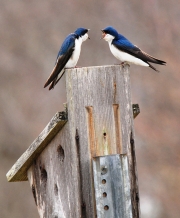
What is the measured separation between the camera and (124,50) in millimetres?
4051

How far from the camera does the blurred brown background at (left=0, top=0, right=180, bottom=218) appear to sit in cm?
926

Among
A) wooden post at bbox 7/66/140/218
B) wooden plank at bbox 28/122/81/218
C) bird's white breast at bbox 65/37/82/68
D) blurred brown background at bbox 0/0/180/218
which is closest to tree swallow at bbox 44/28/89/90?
bird's white breast at bbox 65/37/82/68

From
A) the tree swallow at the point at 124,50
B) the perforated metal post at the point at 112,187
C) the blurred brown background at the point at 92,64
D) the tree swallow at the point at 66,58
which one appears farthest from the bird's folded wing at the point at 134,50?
the blurred brown background at the point at 92,64

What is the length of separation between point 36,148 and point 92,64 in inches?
207

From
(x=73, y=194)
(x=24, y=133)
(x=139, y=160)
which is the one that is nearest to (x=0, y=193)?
(x=24, y=133)

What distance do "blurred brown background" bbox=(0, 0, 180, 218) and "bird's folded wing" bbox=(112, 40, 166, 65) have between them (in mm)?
4789

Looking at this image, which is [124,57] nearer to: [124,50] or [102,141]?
[124,50]

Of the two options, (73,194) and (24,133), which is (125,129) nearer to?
(73,194)

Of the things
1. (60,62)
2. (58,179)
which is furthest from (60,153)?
(60,62)

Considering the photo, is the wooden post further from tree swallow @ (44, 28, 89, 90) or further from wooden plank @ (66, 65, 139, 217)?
tree swallow @ (44, 28, 89, 90)

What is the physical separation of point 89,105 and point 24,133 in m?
6.28

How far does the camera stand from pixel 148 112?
388 inches

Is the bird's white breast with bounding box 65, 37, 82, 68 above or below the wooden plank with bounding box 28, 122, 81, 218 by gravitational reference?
above

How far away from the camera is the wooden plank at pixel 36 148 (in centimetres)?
353
